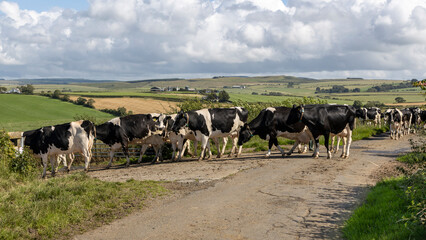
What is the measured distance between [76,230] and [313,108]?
1370 cm

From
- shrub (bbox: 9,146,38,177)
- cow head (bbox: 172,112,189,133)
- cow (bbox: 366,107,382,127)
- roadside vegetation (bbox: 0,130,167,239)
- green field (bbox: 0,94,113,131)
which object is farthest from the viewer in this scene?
green field (bbox: 0,94,113,131)

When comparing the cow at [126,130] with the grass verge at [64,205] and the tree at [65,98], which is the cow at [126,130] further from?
the tree at [65,98]

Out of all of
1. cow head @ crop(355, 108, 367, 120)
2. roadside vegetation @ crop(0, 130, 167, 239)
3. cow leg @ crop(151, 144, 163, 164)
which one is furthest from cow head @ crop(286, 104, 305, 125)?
cow head @ crop(355, 108, 367, 120)

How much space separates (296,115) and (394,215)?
457 inches

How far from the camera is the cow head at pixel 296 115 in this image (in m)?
19.5

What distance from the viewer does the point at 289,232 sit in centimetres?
830

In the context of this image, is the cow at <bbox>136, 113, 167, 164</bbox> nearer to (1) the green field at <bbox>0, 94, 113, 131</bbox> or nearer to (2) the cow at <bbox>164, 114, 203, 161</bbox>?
(2) the cow at <bbox>164, 114, 203, 161</bbox>

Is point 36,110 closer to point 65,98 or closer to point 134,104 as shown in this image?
point 65,98

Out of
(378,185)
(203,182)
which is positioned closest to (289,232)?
(378,185)

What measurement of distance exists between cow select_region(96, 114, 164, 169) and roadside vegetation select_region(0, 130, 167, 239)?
7.23 m

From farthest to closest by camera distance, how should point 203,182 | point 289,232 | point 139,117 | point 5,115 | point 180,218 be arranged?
point 5,115 < point 139,117 < point 203,182 < point 180,218 < point 289,232

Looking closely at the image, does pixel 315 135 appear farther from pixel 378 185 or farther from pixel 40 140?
pixel 40 140

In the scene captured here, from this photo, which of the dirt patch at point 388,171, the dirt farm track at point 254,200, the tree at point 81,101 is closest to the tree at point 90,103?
the tree at point 81,101

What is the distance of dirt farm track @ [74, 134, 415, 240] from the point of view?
8.55 meters
